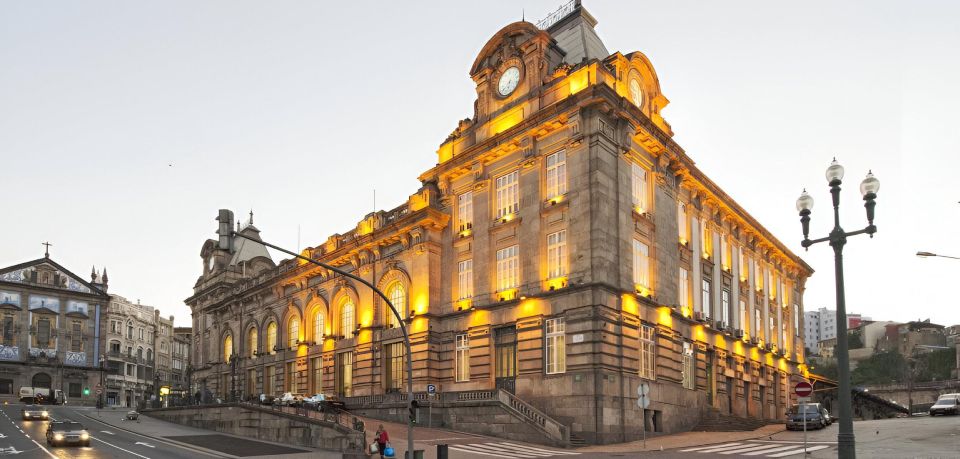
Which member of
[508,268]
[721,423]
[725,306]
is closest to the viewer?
[508,268]

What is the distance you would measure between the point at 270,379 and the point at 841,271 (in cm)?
5765

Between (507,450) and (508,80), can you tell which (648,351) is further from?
(508,80)

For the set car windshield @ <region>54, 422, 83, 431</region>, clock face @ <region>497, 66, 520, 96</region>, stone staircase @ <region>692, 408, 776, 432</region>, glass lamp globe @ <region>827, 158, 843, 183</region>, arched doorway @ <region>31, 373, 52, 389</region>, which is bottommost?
arched doorway @ <region>31, 373, 52, 389</region>

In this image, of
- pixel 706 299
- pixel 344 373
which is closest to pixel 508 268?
pixel 706 299

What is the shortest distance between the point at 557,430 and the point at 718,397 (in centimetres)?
1881

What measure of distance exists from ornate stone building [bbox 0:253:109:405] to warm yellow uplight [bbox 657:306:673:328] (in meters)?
88.0

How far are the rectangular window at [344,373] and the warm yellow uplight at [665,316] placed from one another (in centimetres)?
2309

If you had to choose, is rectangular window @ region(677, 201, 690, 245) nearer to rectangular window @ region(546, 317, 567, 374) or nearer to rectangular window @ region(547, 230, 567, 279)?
rectangular window @ region(547, 230, 567, 279)

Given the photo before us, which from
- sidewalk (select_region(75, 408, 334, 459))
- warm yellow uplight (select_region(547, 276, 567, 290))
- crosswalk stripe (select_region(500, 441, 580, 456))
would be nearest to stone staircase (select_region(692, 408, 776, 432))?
warm yellow uplight (select_region(547, 276, 567, 290))

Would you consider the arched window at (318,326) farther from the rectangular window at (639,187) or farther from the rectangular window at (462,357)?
the rectangular window at (639,187)

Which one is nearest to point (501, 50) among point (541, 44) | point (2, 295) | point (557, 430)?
point (541, 44)

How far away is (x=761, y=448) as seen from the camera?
3161cm

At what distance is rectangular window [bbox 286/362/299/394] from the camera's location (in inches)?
2469

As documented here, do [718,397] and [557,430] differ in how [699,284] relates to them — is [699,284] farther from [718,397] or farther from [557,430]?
[557,430]
